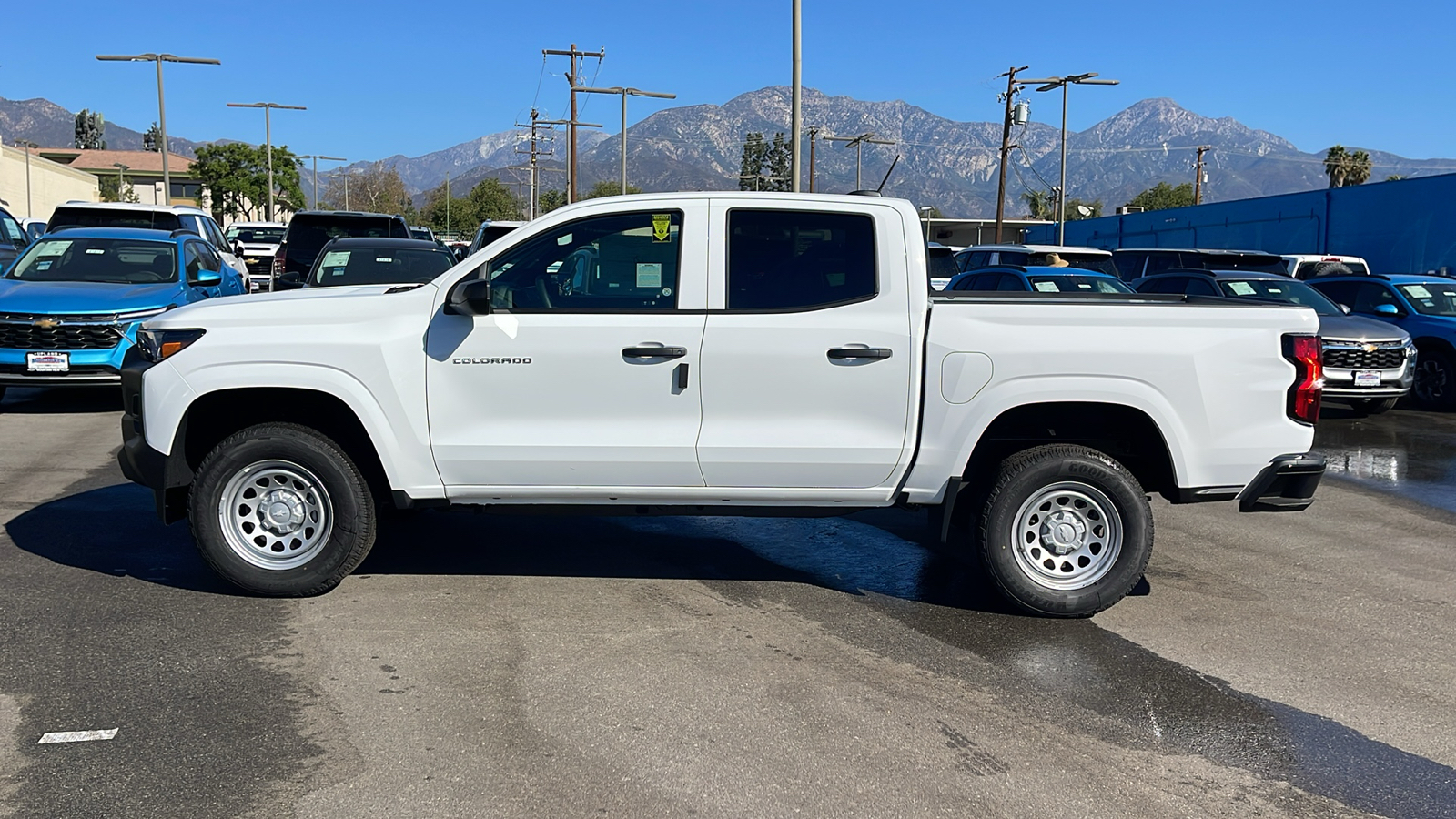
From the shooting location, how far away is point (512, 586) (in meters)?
6.23

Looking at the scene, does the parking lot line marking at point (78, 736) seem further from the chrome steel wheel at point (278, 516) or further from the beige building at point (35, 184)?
the beige building at point (35, 184)

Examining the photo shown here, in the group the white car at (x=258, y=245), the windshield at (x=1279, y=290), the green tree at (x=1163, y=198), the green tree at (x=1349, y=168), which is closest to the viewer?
the windshield at (x=1279, y=290)

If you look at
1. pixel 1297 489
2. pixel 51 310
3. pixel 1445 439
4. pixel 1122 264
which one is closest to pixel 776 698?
pixel 1297 489

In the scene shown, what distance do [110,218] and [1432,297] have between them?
19.3m

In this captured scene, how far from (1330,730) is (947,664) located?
4.89 feet

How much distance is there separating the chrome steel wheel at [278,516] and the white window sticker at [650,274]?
1.87m

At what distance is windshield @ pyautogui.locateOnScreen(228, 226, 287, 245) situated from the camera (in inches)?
1288

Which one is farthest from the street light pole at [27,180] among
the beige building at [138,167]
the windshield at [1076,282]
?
the windshield at [1076,282]

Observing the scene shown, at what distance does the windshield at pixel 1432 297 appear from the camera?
49.7ft

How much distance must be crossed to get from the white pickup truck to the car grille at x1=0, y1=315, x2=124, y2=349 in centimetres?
618

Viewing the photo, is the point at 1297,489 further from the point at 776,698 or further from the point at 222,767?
the point at 222,767

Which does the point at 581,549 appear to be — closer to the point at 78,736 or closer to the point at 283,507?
the point at 283,507

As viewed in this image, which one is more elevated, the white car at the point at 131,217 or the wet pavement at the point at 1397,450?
the white car at the point at 131,217

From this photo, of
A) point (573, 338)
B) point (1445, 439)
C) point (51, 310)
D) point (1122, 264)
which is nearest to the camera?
point (573, 338)
